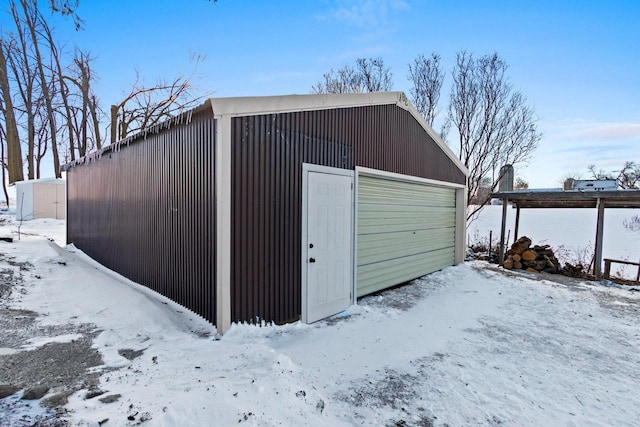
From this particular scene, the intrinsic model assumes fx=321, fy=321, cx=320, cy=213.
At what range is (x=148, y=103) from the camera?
14.0m

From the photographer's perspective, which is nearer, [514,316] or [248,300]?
[248,300]

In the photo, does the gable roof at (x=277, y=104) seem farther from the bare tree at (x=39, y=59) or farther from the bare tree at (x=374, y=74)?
the bare tree at (x=374, y=74)

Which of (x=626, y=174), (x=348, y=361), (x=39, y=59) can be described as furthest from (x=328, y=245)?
(x=626, y=174)

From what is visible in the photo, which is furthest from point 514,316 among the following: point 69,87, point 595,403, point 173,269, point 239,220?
point 69,87

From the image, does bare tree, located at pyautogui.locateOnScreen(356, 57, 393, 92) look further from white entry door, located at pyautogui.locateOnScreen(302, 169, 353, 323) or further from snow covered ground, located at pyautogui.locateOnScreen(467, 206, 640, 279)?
white entry door, located at pyautogui.locateOnScreen(302, 169, 353, 323)

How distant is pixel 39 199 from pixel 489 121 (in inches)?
745

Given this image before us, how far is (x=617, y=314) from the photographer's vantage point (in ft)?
16.1

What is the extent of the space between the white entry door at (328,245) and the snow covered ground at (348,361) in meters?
0.27

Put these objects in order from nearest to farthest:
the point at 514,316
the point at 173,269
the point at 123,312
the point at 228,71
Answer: the point at 123,312, the point at 173,269, the point at 514,316, the point at 228,71

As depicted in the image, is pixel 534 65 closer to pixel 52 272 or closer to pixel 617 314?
pixel 617 314

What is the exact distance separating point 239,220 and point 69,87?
17780 millimetres

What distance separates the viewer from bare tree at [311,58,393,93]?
13688 millimetres

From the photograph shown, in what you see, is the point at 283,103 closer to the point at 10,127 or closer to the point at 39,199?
the point at 39,199

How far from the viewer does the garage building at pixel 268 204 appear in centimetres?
353
